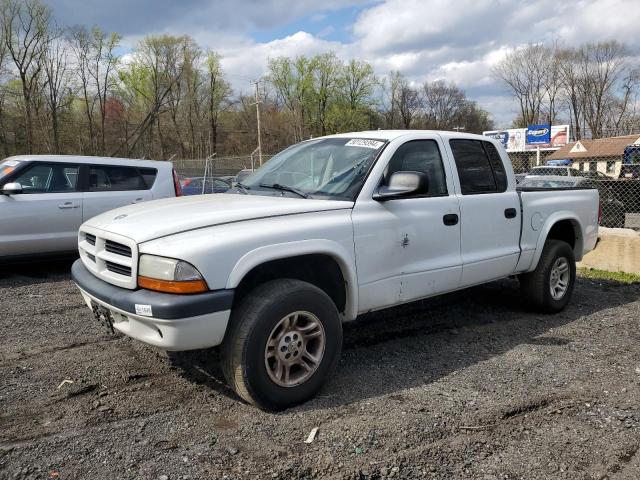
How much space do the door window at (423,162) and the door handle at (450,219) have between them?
20 cm

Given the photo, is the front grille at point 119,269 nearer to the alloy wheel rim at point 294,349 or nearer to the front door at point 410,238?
the alloy wheel rim at point 294,349

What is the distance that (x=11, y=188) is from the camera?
269 inches

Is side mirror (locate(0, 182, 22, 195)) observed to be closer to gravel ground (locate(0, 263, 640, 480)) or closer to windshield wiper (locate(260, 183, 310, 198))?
gravel ground (locate(0, 263, 640, 480))

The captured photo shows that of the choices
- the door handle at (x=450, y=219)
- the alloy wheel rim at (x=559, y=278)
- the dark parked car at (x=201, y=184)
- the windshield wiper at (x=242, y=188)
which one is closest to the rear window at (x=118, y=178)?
the windshield wiper at (x=242, y=188)

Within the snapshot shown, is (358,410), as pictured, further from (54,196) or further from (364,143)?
(54,196)

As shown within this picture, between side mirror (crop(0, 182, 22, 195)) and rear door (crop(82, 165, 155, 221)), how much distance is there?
0.89 metres

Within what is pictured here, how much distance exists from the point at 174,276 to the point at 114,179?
578 centimetres

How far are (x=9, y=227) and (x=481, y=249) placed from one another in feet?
20.0

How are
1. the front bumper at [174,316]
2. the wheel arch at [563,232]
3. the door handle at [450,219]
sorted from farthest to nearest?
the wheel arch at [563,232] < the door handle at [450,219] < the front bumper at [174,316]

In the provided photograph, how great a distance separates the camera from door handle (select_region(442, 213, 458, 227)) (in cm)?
421

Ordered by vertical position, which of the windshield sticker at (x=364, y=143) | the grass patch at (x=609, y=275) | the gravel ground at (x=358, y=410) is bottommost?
the grass patch at (x=609, y=275)

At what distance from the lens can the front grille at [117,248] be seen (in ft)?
10.4

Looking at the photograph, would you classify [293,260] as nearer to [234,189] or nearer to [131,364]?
[234,189]

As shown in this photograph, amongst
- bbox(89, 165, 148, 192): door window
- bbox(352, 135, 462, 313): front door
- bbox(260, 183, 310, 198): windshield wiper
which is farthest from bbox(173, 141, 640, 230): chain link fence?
bbox(352, 135, 462, 313): front door
